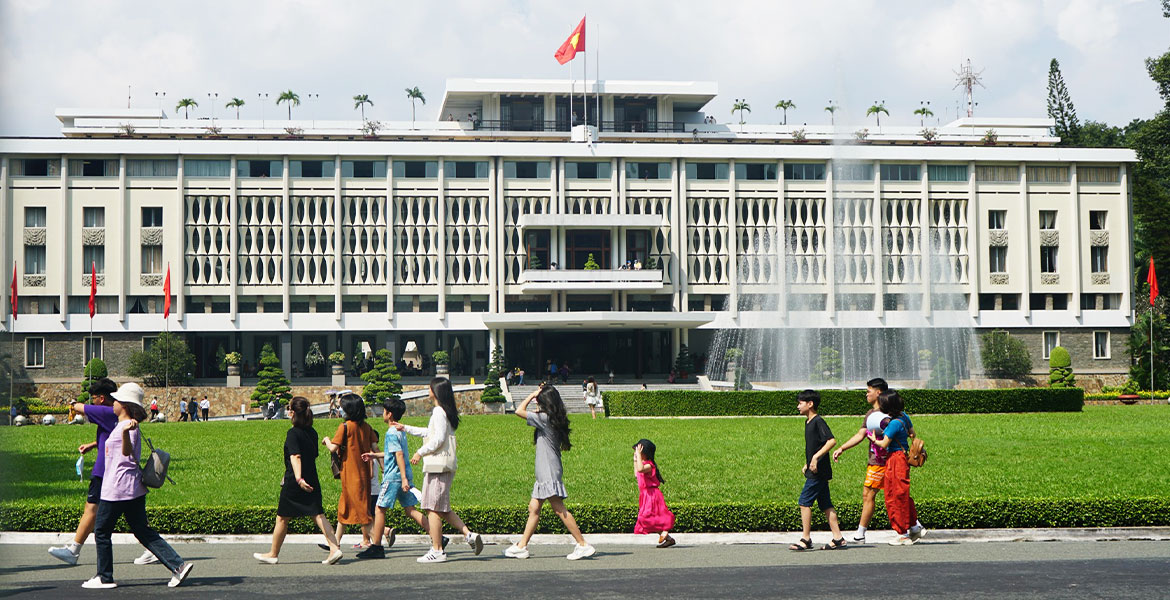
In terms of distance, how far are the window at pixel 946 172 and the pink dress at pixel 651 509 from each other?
5471 centimetres

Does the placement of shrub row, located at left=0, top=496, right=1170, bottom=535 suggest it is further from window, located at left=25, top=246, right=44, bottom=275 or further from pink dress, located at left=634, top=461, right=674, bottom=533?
window, located at left=25, top=246, right=44, bottom=275

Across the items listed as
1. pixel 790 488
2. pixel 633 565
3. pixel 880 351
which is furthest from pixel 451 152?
pixel 633 565

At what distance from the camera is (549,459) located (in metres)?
11.6

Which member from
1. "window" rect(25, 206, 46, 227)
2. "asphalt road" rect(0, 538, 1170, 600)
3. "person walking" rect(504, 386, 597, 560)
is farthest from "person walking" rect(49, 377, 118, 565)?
"window" rect(25, 206, 46, 227)

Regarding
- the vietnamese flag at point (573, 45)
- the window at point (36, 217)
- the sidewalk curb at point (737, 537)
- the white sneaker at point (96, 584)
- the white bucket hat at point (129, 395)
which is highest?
the vietnamese flag at point (573, 45)

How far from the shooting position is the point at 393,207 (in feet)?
200

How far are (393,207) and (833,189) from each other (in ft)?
80.9

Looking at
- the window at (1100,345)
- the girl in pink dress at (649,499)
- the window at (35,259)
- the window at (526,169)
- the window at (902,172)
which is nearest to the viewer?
the girl in pink dress at (649,499)

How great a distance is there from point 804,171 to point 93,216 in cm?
3871

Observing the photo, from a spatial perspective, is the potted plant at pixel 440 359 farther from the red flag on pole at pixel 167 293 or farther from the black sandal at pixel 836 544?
the black sandal at pixel 836 544

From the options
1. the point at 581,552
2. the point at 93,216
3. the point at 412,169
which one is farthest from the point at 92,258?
the point at 581,552

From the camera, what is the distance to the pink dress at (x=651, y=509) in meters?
12.7

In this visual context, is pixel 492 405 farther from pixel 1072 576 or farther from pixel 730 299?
pixel 1072 576

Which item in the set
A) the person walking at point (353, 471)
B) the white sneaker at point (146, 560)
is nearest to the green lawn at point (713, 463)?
the white sneaker at point (146, 560)
